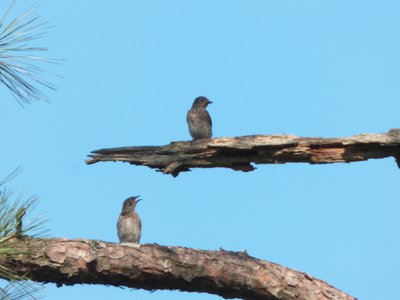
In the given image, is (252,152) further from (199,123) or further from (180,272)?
(199,123)

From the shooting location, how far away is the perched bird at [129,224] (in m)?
12.5

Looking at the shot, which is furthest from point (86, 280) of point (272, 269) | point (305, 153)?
point (305, 153)

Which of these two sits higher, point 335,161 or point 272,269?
point 335,161

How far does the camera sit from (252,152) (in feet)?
31.1

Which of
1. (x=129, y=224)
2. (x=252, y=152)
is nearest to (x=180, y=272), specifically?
(x=252, y=152)

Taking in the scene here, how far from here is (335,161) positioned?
9.16m

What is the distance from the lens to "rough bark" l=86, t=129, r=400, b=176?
29.7ft

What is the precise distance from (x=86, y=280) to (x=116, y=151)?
1.79 meters

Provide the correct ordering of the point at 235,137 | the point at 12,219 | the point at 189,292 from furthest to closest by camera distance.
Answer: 1. the point at 235,137
2. the point at 189,292
3. the point at 12,219

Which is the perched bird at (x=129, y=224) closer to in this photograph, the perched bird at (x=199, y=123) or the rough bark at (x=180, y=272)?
the perched bird at (x=199, y=123)

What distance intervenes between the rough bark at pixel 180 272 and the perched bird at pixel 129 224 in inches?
152

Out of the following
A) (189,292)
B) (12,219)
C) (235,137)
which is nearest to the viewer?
(12,219)

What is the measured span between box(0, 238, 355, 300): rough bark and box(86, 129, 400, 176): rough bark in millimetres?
1249

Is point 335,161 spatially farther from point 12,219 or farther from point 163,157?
point 12,219
